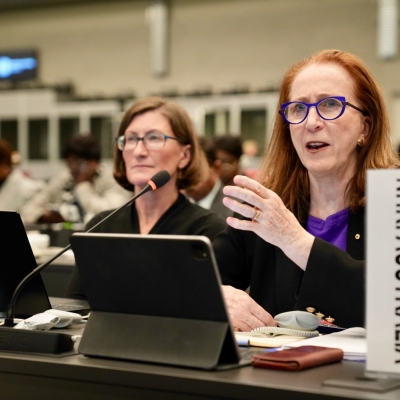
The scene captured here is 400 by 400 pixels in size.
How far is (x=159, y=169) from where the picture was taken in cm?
284

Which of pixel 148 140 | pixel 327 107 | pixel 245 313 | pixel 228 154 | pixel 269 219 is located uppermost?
pixel 327 107

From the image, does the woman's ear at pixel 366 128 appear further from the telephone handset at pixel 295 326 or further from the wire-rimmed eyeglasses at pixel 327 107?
the telephone handset at pixel 295 326

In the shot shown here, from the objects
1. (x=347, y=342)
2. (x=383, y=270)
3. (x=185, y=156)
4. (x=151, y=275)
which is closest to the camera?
(x=383, y=270)

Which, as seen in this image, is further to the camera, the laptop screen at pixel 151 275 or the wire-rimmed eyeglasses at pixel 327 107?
the wire-rimmed eyeglasses at pixel 327 107

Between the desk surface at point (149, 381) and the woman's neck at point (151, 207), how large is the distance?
1478mm

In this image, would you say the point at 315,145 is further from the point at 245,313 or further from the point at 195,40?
the point at 195,40

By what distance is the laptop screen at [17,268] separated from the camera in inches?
62.4

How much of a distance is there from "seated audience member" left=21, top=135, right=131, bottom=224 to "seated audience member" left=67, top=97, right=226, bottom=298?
257 centimetres

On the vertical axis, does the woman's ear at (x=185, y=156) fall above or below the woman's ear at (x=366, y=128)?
below

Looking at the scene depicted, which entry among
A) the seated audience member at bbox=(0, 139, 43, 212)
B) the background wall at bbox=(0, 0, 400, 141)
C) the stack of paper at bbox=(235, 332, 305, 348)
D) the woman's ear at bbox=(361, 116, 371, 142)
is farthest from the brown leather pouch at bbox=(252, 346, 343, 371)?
the background wall at bbox=(0, 0, 400, 141)

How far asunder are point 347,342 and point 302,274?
1.62ft

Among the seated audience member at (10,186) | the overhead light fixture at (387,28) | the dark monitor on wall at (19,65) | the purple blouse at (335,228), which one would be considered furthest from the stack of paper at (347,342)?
the dark monitor on wall at (19,65)

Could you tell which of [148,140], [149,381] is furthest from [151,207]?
[149,381]

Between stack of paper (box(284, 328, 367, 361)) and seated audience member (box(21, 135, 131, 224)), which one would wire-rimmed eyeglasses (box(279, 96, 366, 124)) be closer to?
stack of paper (box(284, 328, 367, 361))
